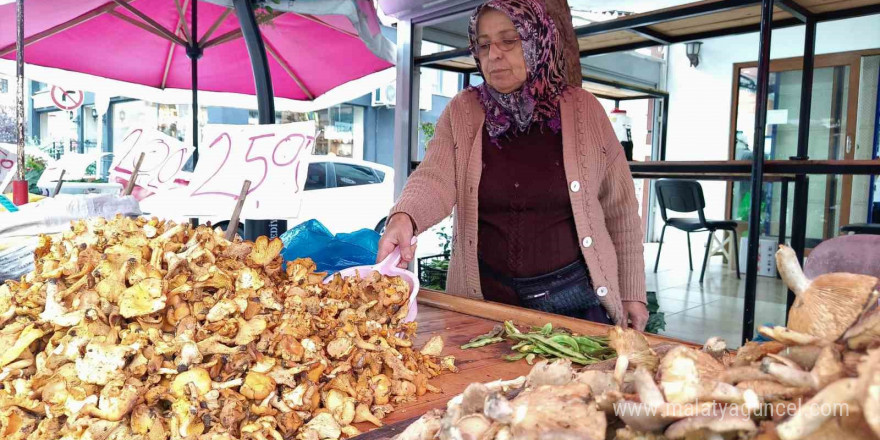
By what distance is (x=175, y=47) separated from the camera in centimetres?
514

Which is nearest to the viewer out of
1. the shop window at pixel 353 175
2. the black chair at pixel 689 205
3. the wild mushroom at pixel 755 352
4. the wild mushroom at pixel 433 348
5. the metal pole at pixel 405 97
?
the wild mushroom at pixel 755 352

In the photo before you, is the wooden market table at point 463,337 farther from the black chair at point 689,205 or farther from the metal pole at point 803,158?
the black chair at point 689,205

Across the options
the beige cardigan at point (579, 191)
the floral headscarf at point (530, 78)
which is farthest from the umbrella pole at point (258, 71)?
the floral headscarf at point (530, 78)

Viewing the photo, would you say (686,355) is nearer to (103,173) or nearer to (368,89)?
(368,89)

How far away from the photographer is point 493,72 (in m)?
1.79

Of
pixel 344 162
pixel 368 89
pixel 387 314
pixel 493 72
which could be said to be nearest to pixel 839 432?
pixel 387 314

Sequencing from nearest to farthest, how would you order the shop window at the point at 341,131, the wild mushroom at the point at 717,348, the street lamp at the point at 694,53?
→ the wild mushroom at the point at 717,348
the street lamp at the point at 694,53
the shop window at the point at 341,131

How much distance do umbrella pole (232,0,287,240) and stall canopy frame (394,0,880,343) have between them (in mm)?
1334

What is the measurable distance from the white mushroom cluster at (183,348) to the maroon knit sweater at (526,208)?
769mm

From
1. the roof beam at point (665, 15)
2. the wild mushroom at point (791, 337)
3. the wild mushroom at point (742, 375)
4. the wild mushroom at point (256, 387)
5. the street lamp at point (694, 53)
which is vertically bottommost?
the wild mushroom at point (256, 387)

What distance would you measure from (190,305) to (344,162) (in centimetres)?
719

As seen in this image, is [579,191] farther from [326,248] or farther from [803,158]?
[803,158]

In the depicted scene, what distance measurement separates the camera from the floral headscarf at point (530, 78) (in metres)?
1.76

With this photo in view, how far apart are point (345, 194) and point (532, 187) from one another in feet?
20.8
